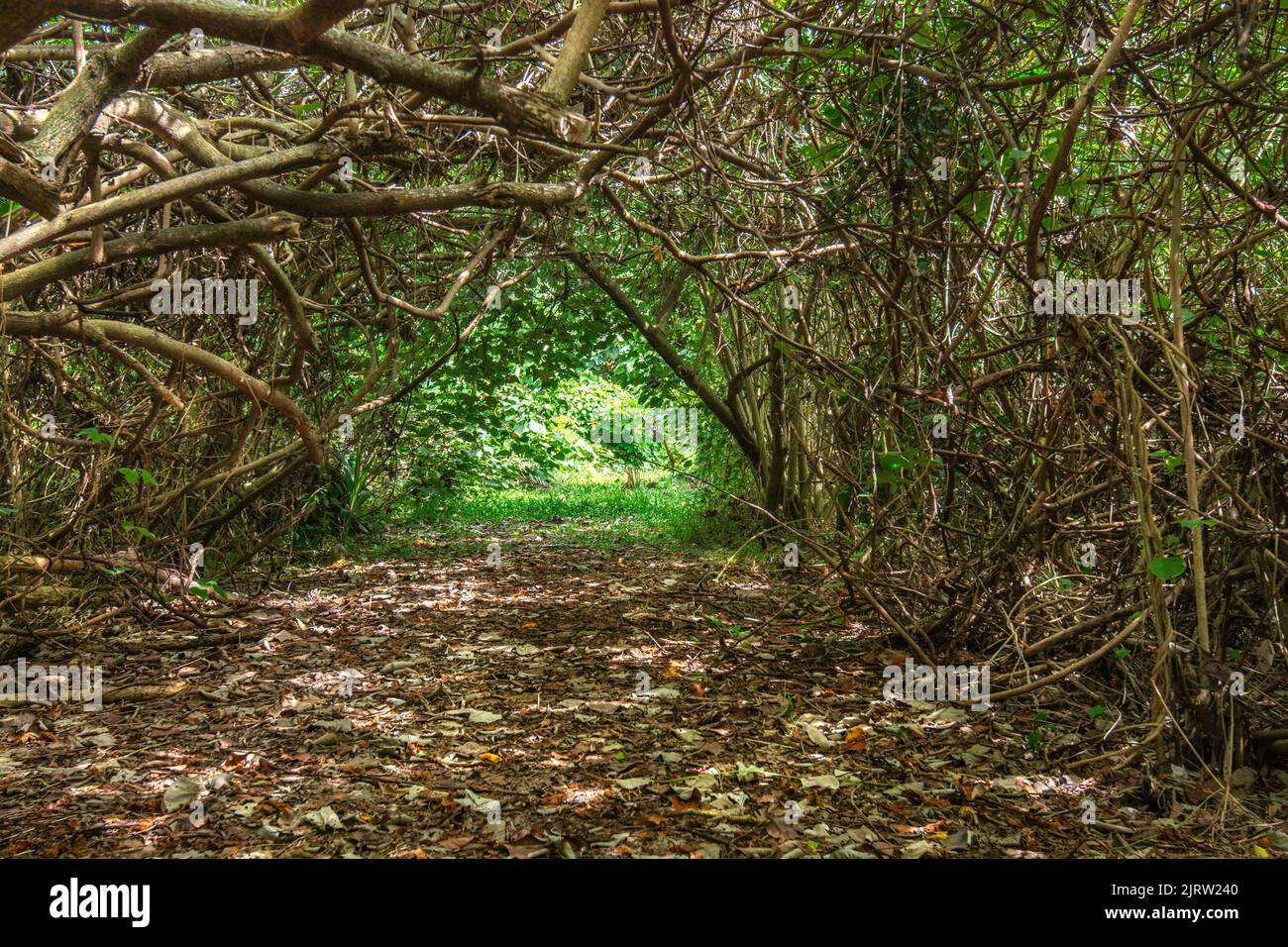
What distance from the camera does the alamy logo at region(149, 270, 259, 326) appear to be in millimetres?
5588

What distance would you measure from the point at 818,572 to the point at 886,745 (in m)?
2.91

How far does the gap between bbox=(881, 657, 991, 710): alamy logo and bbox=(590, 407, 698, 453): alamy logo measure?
570 centimetres

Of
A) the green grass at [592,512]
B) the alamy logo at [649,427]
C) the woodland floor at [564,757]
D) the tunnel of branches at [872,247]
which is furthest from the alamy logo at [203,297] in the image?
the alamy logo at [649,427]

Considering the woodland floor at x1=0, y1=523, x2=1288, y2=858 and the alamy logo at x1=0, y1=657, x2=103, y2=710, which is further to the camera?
the alamy logo at x1=0, y1=657, x2=103, y2=710

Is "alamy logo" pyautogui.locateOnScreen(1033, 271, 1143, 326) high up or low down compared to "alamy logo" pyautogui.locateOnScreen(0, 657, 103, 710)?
up

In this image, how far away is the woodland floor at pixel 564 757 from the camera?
3107mm

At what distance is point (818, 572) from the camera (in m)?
6.77

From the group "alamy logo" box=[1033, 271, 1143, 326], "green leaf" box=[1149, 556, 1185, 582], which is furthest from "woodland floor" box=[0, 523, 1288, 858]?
"alamy logo" box=[1033, 271, 1143, 326]

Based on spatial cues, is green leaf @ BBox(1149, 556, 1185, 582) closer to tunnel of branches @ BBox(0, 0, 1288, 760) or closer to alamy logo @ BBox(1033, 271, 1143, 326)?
tunnel of branches @ BBox(0, 0, 1288, 760)

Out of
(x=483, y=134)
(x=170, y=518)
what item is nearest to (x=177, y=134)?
(x=483, y=134)

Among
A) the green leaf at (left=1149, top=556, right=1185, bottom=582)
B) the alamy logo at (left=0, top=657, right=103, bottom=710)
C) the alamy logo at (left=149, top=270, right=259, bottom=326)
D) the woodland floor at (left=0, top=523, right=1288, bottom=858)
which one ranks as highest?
the alamy logo at (left=149, top=270, right=259, bottom=326)

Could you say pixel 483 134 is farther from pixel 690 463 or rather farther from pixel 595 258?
pixel 690 463

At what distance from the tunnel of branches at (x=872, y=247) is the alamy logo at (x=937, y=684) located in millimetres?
188

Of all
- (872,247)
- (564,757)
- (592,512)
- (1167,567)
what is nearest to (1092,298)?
(872,247)
